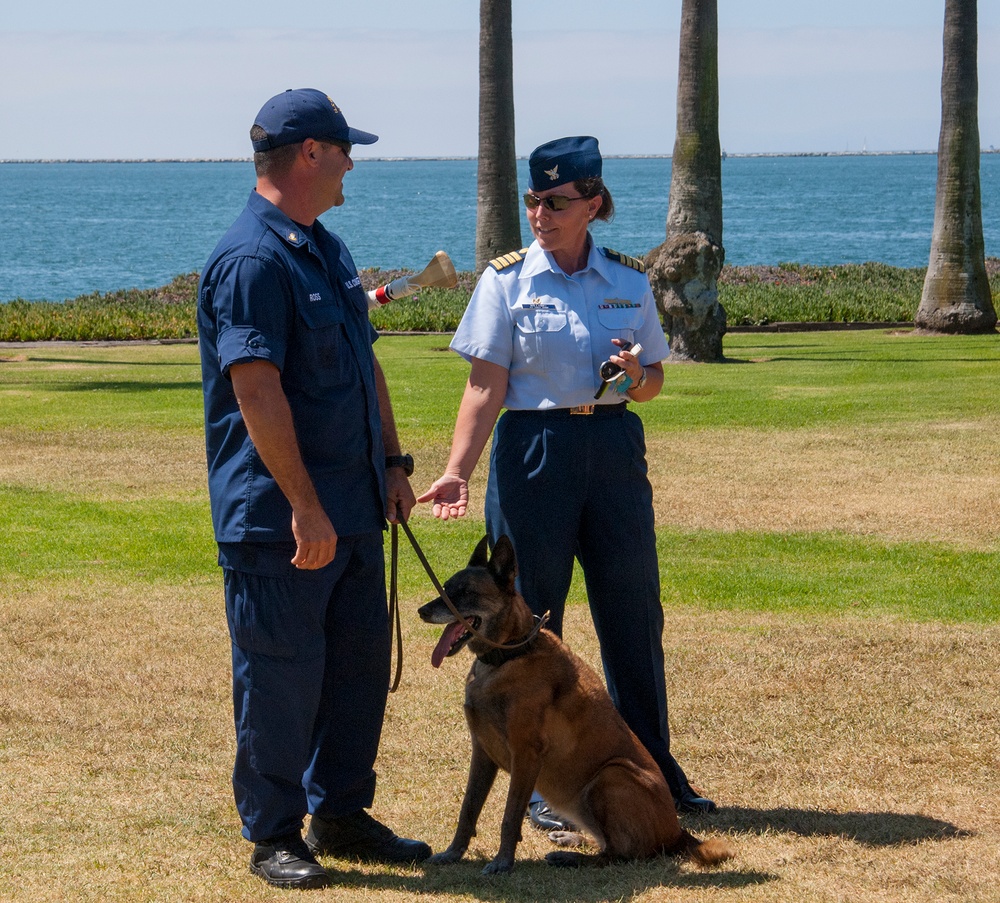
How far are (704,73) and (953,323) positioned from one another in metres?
5.77

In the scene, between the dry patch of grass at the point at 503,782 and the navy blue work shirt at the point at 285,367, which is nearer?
the navy blue work shirt at the point at 285,367

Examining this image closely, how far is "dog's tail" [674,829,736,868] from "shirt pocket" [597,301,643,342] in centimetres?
171

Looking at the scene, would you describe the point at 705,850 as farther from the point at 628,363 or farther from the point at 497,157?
the point at 497,157

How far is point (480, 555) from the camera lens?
4.54 m

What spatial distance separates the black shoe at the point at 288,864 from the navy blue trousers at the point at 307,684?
0.15 feet

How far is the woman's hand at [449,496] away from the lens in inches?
186

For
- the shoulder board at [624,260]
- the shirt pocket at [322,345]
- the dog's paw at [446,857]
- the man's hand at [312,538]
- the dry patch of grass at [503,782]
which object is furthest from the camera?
the shoulder board at [624,260]

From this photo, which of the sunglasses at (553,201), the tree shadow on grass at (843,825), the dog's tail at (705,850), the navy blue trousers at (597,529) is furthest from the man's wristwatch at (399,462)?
the tree shadow on grass at (843,825)

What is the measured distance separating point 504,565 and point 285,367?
3.11ft

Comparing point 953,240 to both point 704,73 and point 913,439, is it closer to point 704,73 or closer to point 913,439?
point 704,73

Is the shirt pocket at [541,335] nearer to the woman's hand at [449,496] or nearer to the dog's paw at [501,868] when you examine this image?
the woman's hand at [449,496]

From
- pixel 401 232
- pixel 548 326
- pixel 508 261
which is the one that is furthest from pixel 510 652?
pixel 401 232

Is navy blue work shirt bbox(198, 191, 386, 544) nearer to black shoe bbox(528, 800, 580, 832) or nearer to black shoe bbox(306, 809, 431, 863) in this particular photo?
black shoe bbox(306, 809, 431, 863)

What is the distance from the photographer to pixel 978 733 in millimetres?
5766
